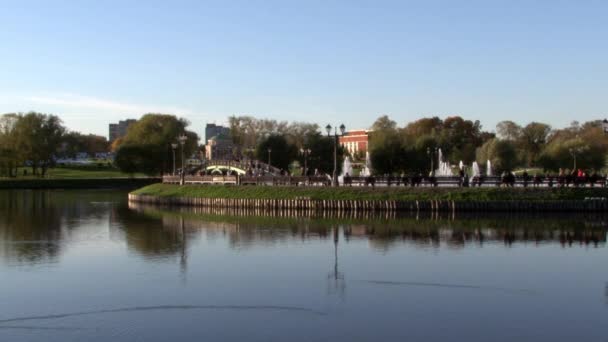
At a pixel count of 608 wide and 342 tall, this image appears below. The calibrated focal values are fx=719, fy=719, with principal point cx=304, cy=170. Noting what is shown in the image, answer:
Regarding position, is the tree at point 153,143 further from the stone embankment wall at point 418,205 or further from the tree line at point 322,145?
the stone embankment wall at point 418,205

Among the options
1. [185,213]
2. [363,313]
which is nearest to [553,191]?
[185,213]

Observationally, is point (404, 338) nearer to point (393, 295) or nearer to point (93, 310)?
point (393, 295)

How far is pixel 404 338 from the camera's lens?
1727 centimetres

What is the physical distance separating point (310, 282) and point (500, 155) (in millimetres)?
79344

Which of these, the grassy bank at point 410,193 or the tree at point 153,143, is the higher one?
the tree at point 153,143

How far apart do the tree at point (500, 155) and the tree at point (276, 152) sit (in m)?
28.0

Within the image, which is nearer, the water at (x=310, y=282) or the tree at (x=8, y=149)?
the water at (x=310, y=282)

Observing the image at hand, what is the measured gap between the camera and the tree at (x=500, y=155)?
322 ft

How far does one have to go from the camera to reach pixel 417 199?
51.9 meters

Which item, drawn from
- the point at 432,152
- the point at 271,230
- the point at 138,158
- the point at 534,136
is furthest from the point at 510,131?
the point at 271,230

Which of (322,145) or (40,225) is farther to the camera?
(322,145)

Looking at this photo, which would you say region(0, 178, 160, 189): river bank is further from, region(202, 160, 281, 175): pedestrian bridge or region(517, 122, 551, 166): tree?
region(517, 122, 551, 166): tree

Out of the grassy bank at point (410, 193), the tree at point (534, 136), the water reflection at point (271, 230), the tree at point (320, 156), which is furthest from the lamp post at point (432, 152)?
the water reflection at point (271, 230)

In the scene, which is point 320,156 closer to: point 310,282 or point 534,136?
point 534,136
